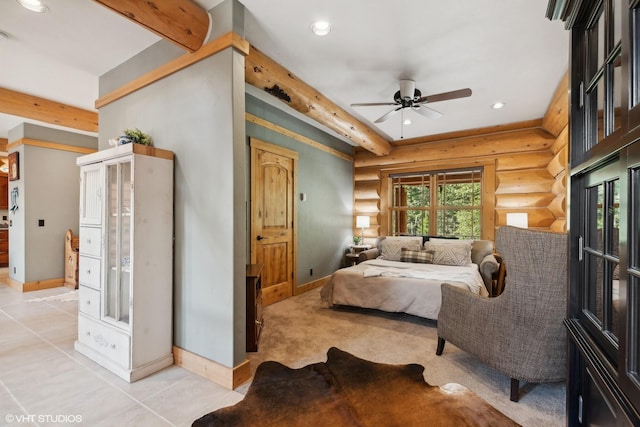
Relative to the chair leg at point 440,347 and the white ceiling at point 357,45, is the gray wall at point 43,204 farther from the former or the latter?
the chair leg at point 440,347

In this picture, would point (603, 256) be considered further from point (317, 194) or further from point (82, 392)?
point (317, 194)

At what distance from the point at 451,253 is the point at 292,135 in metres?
3.02

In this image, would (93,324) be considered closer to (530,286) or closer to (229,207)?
(229,207)

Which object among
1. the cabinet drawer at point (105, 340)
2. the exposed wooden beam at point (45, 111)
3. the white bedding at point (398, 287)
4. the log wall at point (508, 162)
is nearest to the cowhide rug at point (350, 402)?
the cabinet drawer at point (105, 340)

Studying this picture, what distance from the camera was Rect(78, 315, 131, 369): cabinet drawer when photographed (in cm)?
223

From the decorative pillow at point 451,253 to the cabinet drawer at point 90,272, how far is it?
163 inches

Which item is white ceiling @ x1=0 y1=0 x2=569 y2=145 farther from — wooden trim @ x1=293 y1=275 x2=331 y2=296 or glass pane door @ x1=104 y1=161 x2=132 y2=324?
wooden trim @ x1=293 y1=275 x2=331 y2=296

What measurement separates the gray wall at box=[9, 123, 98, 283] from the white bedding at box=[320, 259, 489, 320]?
465 cm

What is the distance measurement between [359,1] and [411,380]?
2.56 m

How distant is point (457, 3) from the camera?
2146 millimetres

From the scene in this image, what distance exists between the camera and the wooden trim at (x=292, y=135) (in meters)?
3.95

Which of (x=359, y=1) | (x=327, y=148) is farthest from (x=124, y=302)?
(x=327, y=148)

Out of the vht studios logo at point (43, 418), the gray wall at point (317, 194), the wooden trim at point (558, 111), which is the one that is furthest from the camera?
the gray wall at point (317, 194)

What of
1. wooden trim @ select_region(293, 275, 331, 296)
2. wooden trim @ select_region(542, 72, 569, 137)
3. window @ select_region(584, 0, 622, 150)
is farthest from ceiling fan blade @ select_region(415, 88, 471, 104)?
wooden trim @ select_region(293, 275, 331, 296)
